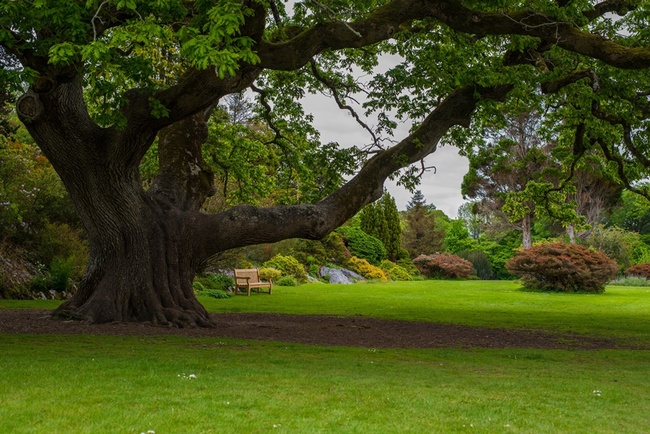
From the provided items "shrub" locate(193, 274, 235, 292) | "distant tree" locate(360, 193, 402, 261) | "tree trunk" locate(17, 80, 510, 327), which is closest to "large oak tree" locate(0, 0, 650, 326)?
"tree trunk" locate(17, 80, 510, 327)

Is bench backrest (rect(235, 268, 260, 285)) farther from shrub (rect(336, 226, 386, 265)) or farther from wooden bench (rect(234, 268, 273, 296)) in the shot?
shrub (rect(336, 226, 386, 265))

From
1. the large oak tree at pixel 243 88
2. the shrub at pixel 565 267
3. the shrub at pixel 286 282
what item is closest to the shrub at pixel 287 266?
the shrub at pixel 286 282

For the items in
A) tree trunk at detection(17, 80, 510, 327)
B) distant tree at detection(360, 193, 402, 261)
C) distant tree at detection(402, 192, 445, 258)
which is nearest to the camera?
tree trunk at detection(17, 80, 510, 327)

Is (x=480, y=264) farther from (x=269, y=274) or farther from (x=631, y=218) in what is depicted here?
(x=631, y=218)

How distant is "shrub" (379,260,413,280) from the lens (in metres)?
40.9

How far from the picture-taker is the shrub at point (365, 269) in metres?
38.3

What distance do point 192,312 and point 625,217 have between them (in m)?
58.2

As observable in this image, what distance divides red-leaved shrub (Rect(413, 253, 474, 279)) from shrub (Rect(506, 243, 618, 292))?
40.3 ft

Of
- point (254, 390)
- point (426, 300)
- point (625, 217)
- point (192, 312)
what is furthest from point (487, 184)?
point (254, 390)

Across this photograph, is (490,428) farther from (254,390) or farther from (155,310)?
(155,310)

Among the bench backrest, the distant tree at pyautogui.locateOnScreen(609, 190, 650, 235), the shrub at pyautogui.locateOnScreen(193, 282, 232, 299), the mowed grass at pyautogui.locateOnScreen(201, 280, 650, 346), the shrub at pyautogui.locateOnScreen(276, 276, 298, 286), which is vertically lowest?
the mowed grass at pyautogui.locateOnScreen(201, 280, 650, 346)

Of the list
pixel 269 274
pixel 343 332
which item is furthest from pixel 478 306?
pixel 269 274

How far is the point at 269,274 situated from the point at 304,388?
23.5 m

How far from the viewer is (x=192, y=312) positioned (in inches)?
500
